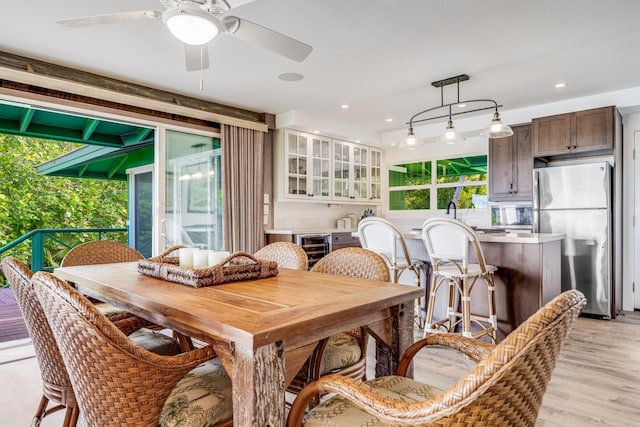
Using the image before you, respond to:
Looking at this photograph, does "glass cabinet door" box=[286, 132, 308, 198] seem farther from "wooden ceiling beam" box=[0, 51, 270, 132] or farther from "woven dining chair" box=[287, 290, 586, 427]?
"woven dining chair" box=[287, 290, 586, 427]

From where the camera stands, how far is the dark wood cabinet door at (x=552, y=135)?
4305 mm

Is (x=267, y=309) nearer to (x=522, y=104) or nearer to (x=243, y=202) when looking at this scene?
(x=243, y=202)

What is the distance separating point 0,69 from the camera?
9.62 feet

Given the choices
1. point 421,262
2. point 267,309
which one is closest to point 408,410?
point 267,309

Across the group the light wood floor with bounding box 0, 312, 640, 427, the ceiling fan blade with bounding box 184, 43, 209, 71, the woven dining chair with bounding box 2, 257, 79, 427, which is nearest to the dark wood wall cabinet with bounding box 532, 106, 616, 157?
the light wood floor with bounding box 0, 312, 640, 427

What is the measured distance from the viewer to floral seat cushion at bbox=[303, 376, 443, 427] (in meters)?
1.07

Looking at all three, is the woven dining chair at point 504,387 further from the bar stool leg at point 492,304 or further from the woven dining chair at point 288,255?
the bar stool leg at point 492,304

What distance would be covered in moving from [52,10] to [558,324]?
10.3ft

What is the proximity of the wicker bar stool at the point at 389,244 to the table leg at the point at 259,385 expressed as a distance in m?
2.15

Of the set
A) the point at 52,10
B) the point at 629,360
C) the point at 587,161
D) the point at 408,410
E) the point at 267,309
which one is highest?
the point at 52,10

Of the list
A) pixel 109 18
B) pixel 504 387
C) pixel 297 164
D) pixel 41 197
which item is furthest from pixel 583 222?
pixel 41 197

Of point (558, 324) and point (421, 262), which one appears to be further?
point (421, 262)

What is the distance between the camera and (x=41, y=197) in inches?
314

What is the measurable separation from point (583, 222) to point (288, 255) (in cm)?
351
